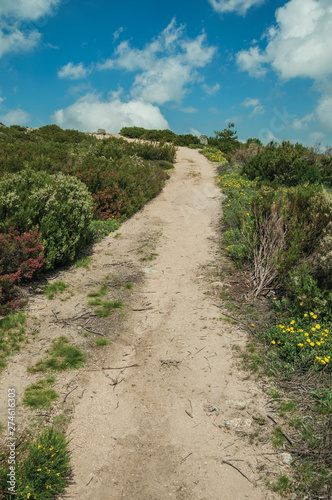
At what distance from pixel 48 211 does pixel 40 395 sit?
17.2 feet

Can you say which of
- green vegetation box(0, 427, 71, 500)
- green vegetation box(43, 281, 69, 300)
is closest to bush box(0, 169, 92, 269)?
green vegetation box(43, 281, 69, 300)

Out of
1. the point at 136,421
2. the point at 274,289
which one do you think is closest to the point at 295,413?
the point at 136,421

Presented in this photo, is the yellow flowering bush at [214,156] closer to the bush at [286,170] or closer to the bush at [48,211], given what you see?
the bush at [286,170]

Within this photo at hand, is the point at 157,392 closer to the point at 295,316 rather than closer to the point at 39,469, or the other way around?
the point at 39,469

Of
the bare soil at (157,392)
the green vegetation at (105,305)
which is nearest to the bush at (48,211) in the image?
the bare soil at (157,392)

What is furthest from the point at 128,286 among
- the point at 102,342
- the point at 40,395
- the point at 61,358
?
the point at 40,395

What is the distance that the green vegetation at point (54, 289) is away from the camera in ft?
24.3

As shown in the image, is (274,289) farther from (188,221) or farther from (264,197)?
(188,221)

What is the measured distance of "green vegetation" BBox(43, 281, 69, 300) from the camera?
742cm

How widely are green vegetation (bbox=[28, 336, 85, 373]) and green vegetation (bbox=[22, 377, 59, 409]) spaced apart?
31 cm

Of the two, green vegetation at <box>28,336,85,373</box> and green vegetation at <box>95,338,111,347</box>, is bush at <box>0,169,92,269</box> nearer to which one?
green vegetation at <box>28,336,85,373</box>

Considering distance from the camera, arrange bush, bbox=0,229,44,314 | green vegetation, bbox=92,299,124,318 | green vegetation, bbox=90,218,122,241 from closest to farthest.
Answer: bush, bbox=0,229,44,314, green vegetation, bbox=92,299,124,318, green vegetation, bbox=90,218,122,241

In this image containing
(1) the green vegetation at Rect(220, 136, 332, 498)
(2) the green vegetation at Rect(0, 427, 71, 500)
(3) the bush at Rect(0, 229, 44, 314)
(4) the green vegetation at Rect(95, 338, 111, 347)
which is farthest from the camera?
(3) the bush at Rect(0, 229, 44, 314)

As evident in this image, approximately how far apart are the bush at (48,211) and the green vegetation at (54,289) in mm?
536
